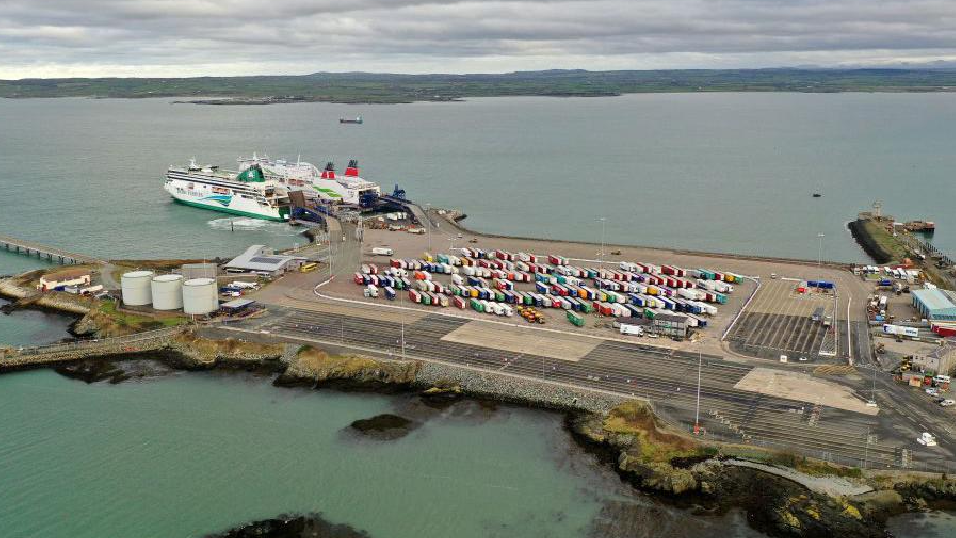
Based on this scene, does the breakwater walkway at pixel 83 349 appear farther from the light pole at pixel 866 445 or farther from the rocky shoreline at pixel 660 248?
the light pole at pixel 866 445

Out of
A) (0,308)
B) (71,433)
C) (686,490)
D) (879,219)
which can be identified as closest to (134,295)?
(0,308)

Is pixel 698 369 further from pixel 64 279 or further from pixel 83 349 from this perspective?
pixel 64 279

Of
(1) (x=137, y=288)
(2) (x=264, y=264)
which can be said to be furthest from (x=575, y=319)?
(1) (x=137, y=288)

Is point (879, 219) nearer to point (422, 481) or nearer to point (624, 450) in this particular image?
point (624, 450)

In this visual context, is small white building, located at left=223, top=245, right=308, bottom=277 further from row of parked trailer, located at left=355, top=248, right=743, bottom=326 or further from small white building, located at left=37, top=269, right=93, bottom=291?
small white building, located at left=37, top=269, right=93, bottom=291

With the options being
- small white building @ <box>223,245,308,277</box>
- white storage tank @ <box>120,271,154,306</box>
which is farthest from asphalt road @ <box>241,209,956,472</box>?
white storage tank @ <box>120,271,154,306</box>

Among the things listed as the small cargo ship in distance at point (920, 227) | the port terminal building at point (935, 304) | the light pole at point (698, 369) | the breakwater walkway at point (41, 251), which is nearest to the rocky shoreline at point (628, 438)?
the light pole at point (698, 369)
